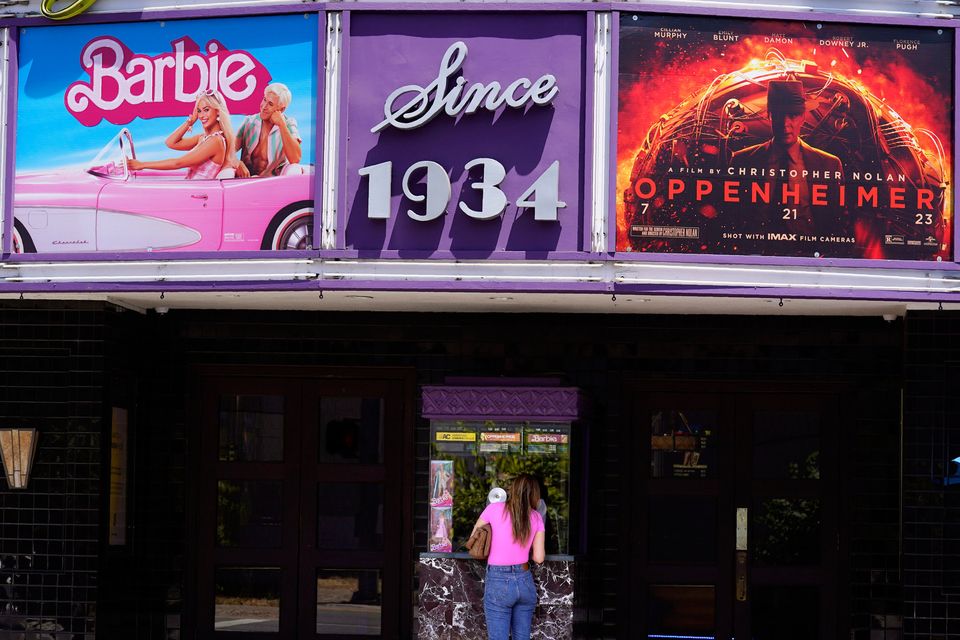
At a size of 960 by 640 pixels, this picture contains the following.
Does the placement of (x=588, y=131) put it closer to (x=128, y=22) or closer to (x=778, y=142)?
(x=778, y=142)

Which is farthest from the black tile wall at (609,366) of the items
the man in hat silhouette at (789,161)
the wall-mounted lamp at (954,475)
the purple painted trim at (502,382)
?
the man in hat silhouette at (789,161)

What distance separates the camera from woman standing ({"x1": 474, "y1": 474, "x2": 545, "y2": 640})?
10.5m

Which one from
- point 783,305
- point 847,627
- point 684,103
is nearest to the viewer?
point 684,103

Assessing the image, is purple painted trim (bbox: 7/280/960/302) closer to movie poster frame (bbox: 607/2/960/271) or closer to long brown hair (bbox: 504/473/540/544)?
movie poster frame (bbox: 607/2/960/271)

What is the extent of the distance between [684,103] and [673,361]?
2608mm

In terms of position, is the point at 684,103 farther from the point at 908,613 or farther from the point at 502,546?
the point at 908,613

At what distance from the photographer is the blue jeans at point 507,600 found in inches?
415

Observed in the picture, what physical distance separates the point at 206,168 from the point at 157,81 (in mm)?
798

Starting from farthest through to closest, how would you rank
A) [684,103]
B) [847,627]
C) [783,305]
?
[847,627] → [783,305] → [684,103]

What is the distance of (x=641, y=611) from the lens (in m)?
12.0

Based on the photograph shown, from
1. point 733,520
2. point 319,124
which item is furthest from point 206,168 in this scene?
point 733,520

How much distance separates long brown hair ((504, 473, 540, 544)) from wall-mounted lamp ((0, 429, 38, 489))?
13.1 feet

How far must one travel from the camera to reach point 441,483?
36.9 ft

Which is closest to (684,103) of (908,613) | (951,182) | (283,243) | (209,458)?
(951,182)
